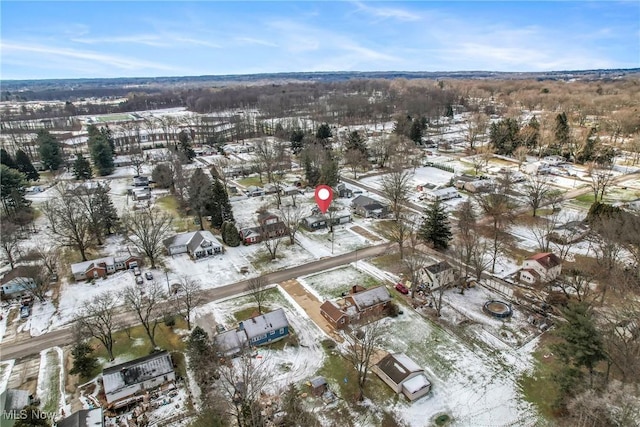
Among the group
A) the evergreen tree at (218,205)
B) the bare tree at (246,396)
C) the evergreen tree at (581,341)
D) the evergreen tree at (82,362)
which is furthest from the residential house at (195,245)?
the evergreen tree at (581,341)

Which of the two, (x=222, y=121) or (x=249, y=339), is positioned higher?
(x=222, y=121)

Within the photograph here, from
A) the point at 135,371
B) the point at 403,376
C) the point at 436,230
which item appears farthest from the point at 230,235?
the point at 403,376

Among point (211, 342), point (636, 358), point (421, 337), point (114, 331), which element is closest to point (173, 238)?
point (114, 331)

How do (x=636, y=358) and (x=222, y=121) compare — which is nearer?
(x=636, y=358)

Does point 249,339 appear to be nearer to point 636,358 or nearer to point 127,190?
point 636,358

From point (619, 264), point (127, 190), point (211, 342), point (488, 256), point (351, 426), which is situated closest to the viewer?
point (351, 426)

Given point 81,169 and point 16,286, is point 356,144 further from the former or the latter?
point 16,286
